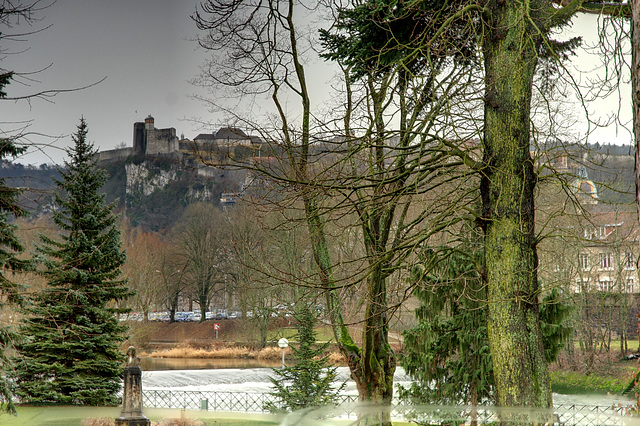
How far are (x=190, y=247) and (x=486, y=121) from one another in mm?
43961

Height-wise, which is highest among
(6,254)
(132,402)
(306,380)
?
(6,254)

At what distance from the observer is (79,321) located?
55.8 feet

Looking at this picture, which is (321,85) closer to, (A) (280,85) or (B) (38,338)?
(A) (280,85)

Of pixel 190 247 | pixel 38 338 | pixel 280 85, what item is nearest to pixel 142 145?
pixel 190 247

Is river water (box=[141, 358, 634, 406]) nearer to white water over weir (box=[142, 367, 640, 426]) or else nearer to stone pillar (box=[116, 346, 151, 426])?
white water over weir (box=[142, 367, 640, 426])

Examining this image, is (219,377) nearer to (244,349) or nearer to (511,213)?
(244,349)

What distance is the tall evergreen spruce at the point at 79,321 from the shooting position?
54.4ft

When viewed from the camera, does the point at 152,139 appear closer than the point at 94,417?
No

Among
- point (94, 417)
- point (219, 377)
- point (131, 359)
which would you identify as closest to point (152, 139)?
point (219, 377)

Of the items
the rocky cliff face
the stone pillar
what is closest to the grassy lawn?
the stone pillar

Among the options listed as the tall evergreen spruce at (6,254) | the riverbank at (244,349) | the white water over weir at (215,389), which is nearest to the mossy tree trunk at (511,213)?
the tall evergreen spruce at (6,254)

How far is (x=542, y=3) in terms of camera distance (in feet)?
20.1

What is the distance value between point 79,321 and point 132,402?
4464 millimetres

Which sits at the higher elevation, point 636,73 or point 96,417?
point 636,73
